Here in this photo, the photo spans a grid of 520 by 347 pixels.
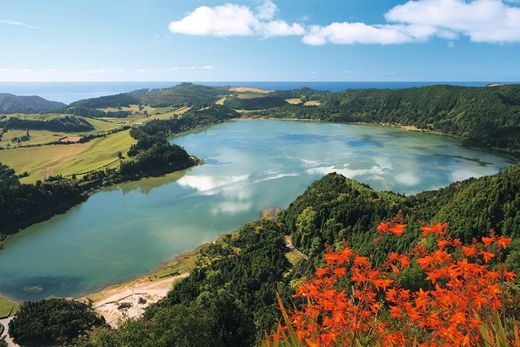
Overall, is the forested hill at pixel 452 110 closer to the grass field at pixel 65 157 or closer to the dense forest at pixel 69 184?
the dense forest at pixel 69 184

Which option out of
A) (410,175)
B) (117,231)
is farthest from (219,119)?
(117,231)

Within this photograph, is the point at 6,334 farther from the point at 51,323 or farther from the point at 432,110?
the point at 432,110

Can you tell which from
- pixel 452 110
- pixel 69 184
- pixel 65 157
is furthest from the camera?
pixel 452 110

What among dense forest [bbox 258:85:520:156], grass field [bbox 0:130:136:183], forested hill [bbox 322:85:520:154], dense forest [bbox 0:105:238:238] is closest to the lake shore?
dense forest [bbox 0:105:238:238]

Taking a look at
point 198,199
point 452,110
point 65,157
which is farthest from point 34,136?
point 452,110

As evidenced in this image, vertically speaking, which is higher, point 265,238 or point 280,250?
point 265,238

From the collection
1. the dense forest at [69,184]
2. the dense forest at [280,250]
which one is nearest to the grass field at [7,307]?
the dense forest at [280,250]
